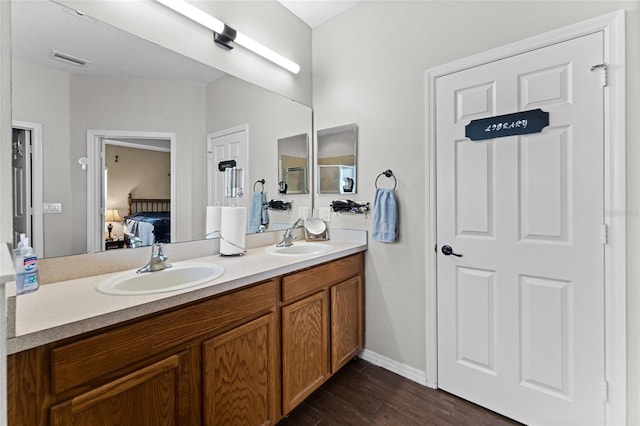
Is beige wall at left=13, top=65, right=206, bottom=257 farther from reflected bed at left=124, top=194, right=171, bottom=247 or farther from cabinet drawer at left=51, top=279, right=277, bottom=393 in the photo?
cabinet drawer at left=51, top=279, right=277, bottom=393

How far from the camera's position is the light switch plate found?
121 centimetres

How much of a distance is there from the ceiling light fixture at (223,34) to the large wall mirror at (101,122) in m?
0.22

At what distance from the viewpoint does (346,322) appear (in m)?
1.99

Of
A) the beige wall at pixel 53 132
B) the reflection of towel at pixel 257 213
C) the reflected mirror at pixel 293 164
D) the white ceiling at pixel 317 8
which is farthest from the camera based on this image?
the reflected mirror at pixel 293 164

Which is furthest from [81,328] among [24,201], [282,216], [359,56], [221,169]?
→ [359,56]

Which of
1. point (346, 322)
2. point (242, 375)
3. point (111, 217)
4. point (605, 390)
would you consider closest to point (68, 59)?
point (111, 217)

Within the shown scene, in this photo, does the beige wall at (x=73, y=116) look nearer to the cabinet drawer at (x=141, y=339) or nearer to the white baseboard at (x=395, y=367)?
the cabinet drawer at (x=141, y=339)

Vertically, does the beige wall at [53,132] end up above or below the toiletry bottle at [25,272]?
above

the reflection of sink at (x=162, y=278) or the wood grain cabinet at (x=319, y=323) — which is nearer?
the reflection of sink at (x=162, y=278)

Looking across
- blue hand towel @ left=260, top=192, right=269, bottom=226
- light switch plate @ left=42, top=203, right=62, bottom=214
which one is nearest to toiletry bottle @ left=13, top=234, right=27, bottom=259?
light switch plate @ left=42, top=203, right=62, bottom=214

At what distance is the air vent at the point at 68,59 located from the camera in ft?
4.04

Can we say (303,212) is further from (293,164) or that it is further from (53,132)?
(53,132)

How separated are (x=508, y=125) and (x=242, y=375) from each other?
6.02 feet

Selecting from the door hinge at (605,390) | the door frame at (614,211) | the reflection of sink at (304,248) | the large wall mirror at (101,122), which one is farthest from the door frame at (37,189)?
the door hinge at (605,390)
